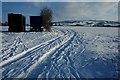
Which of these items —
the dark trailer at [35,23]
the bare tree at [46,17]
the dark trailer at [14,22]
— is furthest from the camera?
the bare tree at [46,17]

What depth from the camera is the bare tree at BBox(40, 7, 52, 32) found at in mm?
39906

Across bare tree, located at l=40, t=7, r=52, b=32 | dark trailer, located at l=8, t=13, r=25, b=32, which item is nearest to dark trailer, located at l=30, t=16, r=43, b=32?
bare tree, located at l=40, t=7, r=52, b=32

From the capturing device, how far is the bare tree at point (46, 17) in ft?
131

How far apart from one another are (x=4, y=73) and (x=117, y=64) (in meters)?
4.51

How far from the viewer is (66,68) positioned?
7.58 m

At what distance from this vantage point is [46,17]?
4041cm

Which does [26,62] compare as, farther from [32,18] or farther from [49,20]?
[49,20]

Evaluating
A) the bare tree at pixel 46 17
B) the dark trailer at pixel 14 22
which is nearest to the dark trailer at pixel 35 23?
the bare tree at pixel 46 17

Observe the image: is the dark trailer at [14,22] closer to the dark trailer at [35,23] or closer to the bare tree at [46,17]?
the dark trailer at [35,23]

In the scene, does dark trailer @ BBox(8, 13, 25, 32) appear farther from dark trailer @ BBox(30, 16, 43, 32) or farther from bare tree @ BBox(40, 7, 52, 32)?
bare tree @ BBox(40, 7, 52, 32)

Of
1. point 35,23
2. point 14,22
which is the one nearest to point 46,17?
point 35,23

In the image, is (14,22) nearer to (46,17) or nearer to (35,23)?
(35,23)

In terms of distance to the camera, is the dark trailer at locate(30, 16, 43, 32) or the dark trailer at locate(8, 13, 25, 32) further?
the dark trailer at locate(30, 16, 43, 32)

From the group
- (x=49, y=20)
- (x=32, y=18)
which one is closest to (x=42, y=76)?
(x=32, y=18)
